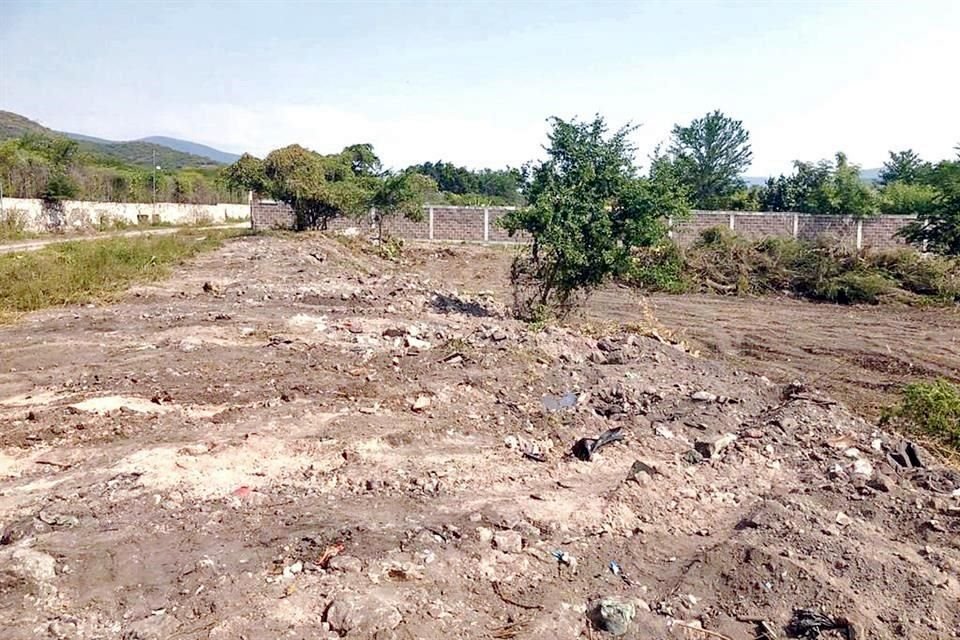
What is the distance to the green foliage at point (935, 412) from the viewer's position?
5855 mm

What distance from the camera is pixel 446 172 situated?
65.9m

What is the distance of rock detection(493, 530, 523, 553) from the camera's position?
345 centimetres

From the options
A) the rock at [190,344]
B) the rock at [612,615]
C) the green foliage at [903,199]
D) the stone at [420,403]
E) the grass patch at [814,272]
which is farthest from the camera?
the green foliage at [903,199]

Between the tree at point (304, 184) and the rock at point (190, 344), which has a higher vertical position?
the tree at point (304, 184)

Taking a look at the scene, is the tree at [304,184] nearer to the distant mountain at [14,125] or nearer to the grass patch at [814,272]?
the grass patch at [814,272]

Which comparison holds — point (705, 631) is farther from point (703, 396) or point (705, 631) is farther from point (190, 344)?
point (190, 344)

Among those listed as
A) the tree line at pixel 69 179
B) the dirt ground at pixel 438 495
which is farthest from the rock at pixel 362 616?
the tree line at pixel 69 179

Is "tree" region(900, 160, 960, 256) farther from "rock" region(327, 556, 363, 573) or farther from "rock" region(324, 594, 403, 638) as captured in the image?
"rock" region(324, 594, 403, 638)

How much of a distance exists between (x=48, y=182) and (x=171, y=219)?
468 inches

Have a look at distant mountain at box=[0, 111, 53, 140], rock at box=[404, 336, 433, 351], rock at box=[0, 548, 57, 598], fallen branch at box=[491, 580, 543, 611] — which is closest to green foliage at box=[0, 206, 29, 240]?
rock at box=[404, 336, 433, 351]

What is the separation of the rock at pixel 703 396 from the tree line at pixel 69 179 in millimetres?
20592

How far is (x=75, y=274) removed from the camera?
10.8m

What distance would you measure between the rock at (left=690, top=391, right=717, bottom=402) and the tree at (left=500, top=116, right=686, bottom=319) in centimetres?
300

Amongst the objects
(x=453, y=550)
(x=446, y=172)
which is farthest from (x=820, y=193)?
(x=446, y=172)
